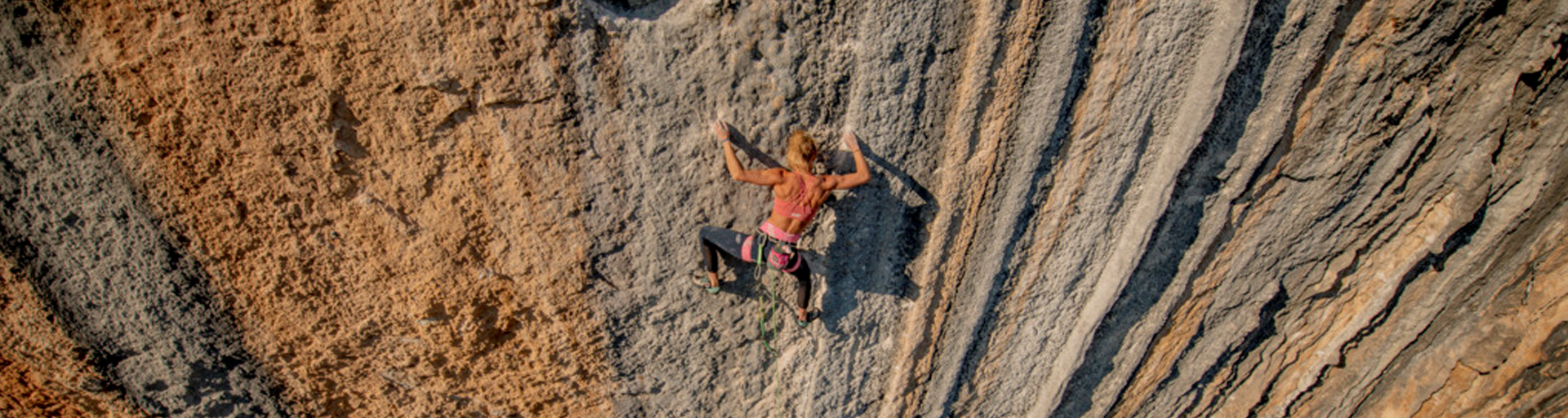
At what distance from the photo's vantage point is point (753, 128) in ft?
6.04

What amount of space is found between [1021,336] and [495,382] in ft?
5.27

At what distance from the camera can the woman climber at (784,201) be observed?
181cm

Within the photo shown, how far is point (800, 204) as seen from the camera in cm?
187

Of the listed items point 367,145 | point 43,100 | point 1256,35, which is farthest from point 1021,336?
point 43,100

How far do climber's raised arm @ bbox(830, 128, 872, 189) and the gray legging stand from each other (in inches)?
8.3

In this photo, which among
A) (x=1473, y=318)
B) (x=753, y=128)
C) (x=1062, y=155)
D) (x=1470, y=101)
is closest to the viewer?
(x=753, y=128)

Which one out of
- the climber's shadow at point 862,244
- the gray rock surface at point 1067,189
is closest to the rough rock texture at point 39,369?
the gray rock surface at point 1067,189

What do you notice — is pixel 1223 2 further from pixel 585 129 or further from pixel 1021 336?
pixel 585 129

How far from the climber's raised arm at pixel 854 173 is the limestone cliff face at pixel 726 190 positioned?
1.7 inches

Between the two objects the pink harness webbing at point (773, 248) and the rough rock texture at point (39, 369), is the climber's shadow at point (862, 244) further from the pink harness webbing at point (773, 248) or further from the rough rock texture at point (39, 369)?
the rough rock texture at point (39, 369)

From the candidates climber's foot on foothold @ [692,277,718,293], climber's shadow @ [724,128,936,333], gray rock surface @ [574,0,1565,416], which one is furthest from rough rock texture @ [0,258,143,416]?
climber's shadow @ [724,128,936,333]

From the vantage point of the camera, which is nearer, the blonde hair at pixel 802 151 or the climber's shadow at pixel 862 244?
the blonde hair at pixel 802 151

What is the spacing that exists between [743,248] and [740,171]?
25cm

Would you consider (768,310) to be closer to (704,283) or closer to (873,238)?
(704,283)
